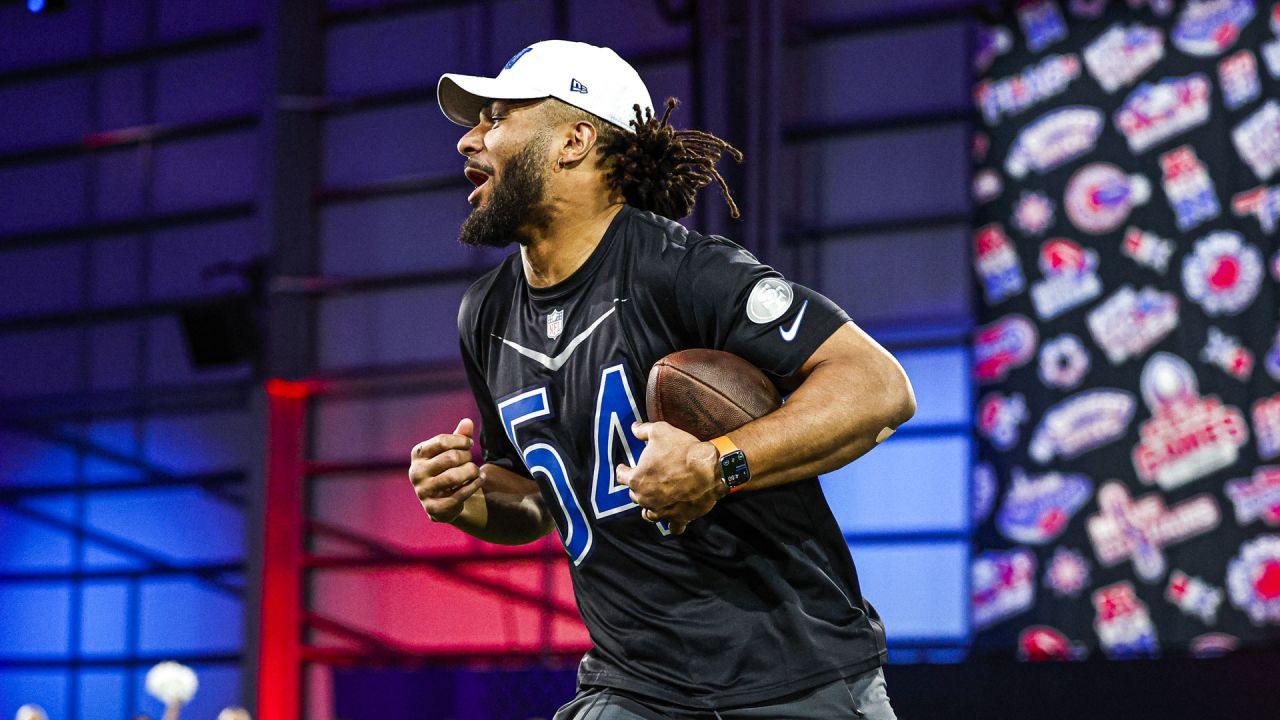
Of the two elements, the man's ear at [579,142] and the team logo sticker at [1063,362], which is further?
the team logo sticker at [1063,362]

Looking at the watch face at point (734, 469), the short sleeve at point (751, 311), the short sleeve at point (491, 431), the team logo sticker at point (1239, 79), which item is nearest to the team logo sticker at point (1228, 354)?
the team logo sticker at point (1239, 79)

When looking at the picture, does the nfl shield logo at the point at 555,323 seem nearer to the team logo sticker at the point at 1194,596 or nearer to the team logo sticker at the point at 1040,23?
the team logo sticker at the point at 1194,596

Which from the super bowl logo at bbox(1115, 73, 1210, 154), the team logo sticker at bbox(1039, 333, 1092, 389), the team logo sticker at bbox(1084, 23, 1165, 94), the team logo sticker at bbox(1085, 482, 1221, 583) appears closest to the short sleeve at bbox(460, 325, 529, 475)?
the team logo sticker at bbox(1085, 482, 1221, 583)

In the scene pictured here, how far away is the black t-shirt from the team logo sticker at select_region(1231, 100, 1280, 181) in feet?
22.4

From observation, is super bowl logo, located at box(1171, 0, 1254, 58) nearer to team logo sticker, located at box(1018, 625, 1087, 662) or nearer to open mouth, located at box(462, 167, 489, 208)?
team logo sticker, located at box(1018, 625, 1087, 662)

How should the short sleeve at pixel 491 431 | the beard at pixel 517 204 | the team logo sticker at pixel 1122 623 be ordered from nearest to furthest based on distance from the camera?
the beard at pixel 517 204, the short sleeve at pixel 491 431, the team logo sticker at pixel 1122 623

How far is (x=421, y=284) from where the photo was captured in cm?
1167

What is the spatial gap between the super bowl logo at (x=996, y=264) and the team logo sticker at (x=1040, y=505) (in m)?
1.17

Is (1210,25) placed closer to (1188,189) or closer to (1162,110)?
(1162,110)

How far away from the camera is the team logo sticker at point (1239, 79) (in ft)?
28.2

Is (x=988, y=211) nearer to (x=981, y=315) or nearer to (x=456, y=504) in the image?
(x=981, y=315)

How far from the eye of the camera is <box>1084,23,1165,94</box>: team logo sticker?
29.4 ft

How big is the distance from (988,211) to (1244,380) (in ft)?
6.34

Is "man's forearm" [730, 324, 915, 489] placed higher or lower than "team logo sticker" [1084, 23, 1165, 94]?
lower
